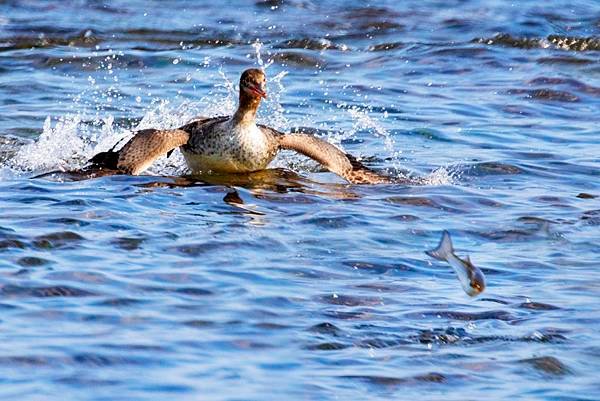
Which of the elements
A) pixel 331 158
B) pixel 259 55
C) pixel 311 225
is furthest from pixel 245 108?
pixel 259 55

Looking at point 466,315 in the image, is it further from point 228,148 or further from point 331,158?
point 228,148

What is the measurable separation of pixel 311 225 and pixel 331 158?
1.75 m

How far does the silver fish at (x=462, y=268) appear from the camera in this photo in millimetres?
6465

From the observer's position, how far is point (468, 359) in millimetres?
6707

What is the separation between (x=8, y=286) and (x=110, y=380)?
55.7 inches

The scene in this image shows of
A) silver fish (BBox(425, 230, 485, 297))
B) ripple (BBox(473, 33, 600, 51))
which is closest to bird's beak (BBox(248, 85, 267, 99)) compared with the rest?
silver fish (BBox(425, 230, 485, 297))

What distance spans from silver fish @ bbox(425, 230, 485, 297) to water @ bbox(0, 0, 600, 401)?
32 centimetres

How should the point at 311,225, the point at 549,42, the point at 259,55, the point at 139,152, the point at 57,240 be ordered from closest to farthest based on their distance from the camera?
1. the point at 57,240
2. the point at 311,225
3. the point at 139,152
4. the point at 259,55
5. the point at 549,42

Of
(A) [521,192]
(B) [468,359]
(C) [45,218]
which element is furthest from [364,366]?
(A) [521,192]

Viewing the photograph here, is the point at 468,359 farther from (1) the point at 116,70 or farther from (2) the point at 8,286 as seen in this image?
(1) the point at 116,70

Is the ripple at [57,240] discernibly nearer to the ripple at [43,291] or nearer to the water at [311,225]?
the water at [311,225]

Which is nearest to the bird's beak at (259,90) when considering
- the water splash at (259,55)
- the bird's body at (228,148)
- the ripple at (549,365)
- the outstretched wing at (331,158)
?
the bird's body at (228,148)

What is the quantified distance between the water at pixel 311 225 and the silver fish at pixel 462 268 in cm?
32

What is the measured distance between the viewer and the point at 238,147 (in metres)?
11.0
